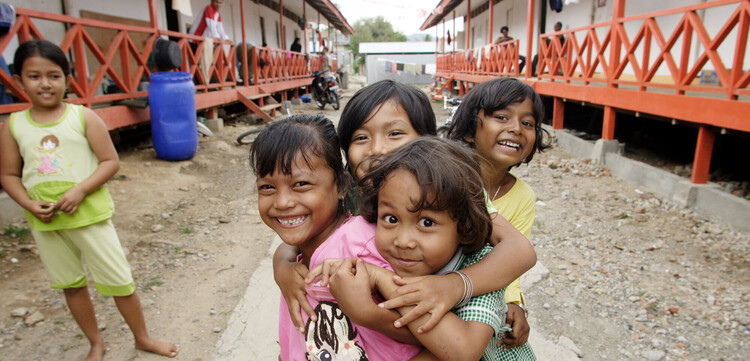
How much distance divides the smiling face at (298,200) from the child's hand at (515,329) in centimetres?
65

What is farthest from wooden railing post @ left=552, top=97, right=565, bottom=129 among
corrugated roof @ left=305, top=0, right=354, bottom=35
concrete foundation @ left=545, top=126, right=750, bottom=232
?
corrugated roof @ left=305, top=0, right=354, bottom=35

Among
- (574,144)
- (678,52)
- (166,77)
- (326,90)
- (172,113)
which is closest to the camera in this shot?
(166,77)

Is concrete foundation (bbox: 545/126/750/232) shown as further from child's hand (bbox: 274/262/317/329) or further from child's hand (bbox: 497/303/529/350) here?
child's hand (bbox: 274/262/317/329)

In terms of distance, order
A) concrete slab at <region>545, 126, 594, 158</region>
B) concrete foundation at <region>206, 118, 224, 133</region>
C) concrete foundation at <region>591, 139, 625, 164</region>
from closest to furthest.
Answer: concrete foundation at <region>591, 139, 625, 164</region>, concrete slab at <region>545, 126, 594, 158</region>, concrete foundation at <region>206, 118, 224, 133</region>

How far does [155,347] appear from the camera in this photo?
103 inches

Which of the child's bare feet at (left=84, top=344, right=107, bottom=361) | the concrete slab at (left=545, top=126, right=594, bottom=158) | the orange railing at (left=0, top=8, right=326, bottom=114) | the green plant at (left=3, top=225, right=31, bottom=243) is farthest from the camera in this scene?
the concrete slab at (left=545, top=126, right=594, bottom=158)

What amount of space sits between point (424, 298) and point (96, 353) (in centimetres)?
234

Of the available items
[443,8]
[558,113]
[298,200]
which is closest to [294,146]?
[298,200]

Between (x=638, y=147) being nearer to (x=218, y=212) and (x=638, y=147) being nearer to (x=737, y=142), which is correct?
(x=737, y=142)

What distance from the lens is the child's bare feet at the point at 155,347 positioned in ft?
8.61

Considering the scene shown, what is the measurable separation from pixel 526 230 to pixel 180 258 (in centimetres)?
311

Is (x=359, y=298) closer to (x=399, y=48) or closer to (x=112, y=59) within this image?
(x=112, y=59)

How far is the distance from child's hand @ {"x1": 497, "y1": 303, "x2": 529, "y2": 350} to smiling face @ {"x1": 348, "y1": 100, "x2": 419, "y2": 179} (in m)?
0.61

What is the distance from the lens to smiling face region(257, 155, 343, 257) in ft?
4.13
